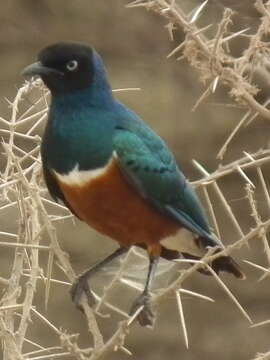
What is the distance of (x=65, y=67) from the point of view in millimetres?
2797

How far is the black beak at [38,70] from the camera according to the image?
2.70m

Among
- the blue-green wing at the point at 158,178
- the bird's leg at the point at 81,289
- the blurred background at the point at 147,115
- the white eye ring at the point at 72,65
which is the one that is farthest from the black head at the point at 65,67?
the blurred background at the point at 147,115

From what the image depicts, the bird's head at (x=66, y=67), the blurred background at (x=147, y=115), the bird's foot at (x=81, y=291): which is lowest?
the blurred background at (x=147, y=115)

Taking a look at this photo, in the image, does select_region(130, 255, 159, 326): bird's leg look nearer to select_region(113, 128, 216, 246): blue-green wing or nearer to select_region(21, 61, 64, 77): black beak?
select_region(113, 128, 216, 246): blue-green wing

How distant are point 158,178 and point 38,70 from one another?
39 cm

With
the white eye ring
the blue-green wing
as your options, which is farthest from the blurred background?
the white eye ring

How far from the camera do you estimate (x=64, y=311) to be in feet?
17.9

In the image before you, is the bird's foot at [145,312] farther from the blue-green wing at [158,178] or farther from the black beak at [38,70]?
the black beak at [38,70]

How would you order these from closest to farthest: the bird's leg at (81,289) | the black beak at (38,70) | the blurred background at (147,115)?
the black beak at (38,70)
the bird's leg at (81,289)
the blurred background at (147,115)

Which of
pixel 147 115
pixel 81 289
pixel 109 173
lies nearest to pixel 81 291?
pixel 81 289

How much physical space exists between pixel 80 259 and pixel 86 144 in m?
2.63

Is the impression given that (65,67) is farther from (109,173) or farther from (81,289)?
(81,289)

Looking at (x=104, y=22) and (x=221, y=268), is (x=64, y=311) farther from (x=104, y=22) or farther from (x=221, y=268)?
(x=221, y=268)

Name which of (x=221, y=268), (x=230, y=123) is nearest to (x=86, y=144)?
(x=221, y=268)
